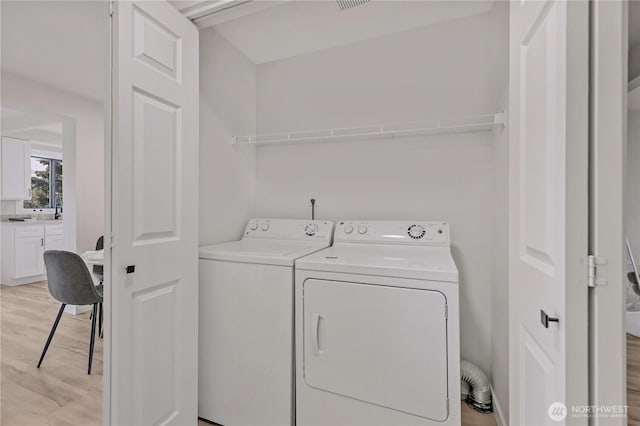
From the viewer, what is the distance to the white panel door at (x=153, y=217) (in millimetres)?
1115

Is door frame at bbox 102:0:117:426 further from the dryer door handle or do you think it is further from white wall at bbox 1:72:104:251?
white wall at bbox 1:72:104:251

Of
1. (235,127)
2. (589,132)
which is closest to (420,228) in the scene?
(589,132)

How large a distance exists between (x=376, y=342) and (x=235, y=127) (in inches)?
72.4

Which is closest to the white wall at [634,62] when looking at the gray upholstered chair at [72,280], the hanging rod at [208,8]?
the hanging rod at [208,8]

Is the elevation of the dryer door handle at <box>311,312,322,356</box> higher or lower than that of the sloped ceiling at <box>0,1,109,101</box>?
lower

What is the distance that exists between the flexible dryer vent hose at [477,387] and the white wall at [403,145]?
0.37 ft

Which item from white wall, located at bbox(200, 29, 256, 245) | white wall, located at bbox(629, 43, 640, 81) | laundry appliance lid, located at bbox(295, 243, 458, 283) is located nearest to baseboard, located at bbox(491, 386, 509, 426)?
laundry appliance lid, located at bbox(295, 243, 458, 283)

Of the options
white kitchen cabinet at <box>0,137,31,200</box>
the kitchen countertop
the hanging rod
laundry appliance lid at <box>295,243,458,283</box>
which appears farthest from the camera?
white kitchen cabinet at <box>0,137,31,200</box>

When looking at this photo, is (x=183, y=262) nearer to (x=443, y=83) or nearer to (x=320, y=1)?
(x=320, y=1)

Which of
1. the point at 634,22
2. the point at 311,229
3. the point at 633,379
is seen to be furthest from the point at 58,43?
the point at 633,379

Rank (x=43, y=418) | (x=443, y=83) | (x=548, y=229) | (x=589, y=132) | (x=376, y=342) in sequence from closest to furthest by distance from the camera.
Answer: (x=589, y=132) → (x=548, y=229) → (x=376, y=342) → (x=43, y=418) → (x=443, y=83)

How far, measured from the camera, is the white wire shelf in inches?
69.0

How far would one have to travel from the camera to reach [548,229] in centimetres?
70

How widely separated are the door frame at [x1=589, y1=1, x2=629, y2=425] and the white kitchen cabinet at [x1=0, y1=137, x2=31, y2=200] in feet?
20.9
